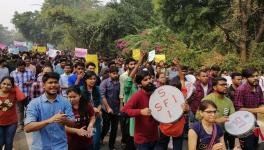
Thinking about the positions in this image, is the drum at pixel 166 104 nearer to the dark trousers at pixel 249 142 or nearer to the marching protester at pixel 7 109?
the dark trousers at pixel 249 142

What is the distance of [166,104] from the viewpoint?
555 centimetres

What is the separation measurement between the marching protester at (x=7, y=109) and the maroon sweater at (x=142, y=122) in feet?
6.06

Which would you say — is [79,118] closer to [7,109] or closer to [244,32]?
[7,109]

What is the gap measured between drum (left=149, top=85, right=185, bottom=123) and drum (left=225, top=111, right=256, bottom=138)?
597 mm

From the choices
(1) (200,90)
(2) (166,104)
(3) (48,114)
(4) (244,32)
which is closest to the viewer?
(3) (48,114)

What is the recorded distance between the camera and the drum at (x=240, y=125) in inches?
202

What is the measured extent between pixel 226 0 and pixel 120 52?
13508 mm

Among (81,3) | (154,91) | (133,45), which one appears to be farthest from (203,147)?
(81,3)

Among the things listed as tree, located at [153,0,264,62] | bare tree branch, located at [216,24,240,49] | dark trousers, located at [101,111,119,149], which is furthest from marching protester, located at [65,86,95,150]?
bare tree branch, located at [216,24,240,49]

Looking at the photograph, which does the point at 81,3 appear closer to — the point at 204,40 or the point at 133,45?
the point at 133,45

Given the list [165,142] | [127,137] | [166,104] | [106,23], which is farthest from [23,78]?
[106,23]

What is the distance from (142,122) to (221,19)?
674 inches

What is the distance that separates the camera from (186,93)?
7738mm

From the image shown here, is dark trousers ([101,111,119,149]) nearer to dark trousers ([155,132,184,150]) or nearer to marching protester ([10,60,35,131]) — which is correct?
dark trousers ([155,132,184,150])
